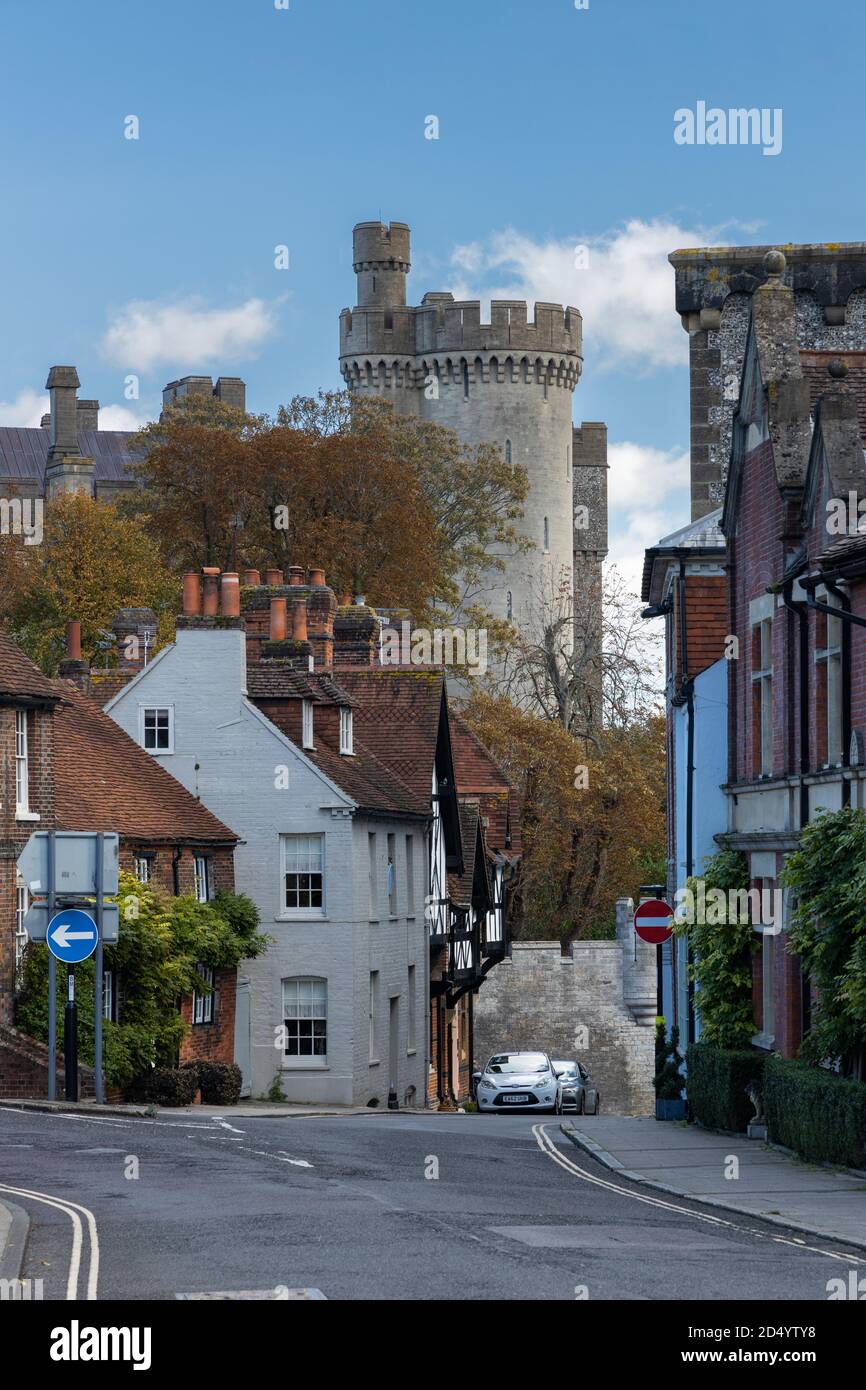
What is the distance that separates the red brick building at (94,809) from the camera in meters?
34.4

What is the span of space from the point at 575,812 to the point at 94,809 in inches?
1153

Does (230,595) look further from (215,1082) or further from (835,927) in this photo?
(835,927)

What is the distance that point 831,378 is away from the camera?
26.7m

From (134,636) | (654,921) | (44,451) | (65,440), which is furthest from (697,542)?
(44,451)

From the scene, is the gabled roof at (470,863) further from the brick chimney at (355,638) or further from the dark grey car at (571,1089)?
the dark grey car at (571,1089)

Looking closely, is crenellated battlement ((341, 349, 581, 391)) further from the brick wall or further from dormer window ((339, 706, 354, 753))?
dormer window ((339, 706, 354, 753))

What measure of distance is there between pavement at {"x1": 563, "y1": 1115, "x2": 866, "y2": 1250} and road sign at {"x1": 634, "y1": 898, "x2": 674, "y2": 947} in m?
2.59

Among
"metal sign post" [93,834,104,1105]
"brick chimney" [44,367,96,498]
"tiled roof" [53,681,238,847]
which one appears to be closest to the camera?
"metal sign post" [93,834,104,1105]

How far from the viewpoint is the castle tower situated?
113 m

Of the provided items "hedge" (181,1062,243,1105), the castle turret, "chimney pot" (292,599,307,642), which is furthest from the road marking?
the castle turret

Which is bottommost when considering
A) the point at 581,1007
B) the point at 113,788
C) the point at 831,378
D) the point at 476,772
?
the point at 581,1007

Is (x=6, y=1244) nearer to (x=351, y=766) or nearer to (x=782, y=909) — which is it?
(x=782, y=909)

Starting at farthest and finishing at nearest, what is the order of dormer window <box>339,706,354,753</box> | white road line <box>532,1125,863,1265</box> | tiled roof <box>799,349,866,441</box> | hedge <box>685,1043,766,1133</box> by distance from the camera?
dormer window <box>339,706,354,753</box>, hedge <box>685,1043,766,1133</box>, tiled roof <box>799,349,866,441</box>, white road line <box>532,1125,863,1265</box>

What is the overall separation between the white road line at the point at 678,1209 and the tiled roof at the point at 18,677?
11601mm
